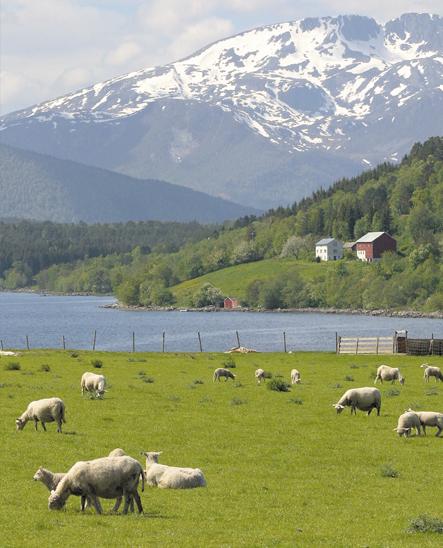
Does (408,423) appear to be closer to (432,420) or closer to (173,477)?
(432,420)

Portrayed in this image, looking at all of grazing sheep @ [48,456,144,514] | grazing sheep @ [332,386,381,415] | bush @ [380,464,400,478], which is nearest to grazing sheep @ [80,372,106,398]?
grazing sheep @ [332,386,381,415]

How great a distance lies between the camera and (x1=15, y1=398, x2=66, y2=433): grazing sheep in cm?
3947

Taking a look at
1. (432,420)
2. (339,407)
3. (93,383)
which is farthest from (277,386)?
(432,420)

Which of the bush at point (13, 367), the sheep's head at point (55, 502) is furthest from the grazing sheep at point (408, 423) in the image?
the bush at point (13, 367)

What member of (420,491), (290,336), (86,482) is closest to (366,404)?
(420,491)

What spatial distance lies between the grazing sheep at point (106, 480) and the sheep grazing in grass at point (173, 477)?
13.6 ft

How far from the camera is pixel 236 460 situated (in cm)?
3559

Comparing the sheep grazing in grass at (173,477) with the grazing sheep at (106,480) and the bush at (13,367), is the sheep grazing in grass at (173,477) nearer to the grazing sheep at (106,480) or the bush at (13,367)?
the grazing sheep at (106,480)

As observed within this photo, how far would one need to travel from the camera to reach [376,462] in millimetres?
35750

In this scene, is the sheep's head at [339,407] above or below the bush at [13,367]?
below

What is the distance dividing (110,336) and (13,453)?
134995 mm

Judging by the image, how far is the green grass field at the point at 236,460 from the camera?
25312 mm

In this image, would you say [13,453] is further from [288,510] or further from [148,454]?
[288,510]

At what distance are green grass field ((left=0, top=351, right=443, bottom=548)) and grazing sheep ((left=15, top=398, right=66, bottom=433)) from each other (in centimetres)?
43
